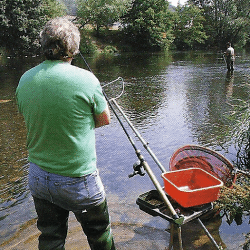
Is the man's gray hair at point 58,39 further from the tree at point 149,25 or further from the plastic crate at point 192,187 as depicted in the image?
the tree at point 149,25

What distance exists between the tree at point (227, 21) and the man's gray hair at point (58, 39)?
4366 cm

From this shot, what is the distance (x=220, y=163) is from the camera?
407cm

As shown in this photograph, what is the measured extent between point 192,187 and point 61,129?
194cm

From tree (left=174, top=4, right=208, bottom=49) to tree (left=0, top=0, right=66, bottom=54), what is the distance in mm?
20015

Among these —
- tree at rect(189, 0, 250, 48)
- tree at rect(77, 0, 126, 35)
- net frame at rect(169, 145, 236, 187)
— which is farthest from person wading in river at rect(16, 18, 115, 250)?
tree at rect(189, 0, 250, 48)

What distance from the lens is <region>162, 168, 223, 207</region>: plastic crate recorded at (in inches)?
110

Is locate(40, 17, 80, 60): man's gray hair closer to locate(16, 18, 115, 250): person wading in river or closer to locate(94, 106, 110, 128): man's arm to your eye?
locate(16, 18, 115, 250): person wading in river

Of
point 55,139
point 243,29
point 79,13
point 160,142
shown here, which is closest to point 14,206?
point 55,139

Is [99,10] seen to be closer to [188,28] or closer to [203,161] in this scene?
[188,28]

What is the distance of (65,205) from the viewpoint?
2191 millimetres

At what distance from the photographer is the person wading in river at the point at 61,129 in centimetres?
199

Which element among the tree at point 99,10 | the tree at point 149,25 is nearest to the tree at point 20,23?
the tree at point 99,10

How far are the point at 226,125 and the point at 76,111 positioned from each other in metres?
6.41

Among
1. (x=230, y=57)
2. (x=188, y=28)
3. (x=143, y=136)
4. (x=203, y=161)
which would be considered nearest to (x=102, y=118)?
(x=203, y=161)
